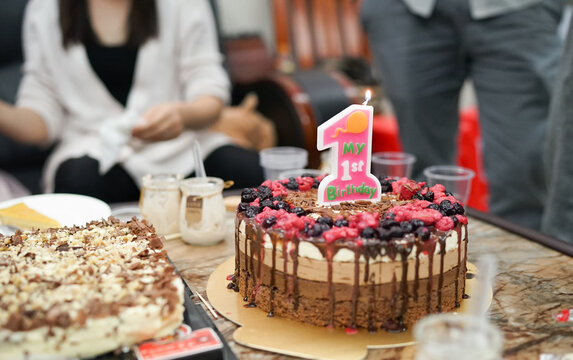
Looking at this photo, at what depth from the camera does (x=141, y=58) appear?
2232 millimetres

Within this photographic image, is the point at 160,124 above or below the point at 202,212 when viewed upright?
above

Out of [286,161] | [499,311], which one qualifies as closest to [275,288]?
[499,311]

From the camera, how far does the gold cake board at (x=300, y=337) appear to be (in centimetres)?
90

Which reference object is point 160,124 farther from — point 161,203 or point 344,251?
point 344,251

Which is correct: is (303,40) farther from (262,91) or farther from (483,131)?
(483,131)

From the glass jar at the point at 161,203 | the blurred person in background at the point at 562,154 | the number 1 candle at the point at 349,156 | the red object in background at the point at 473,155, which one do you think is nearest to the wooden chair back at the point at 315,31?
the red object in background at the point at 473,155

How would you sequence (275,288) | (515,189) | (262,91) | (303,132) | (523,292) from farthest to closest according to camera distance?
(262,91), (303,132), (515,189), (523,292), (275,288)

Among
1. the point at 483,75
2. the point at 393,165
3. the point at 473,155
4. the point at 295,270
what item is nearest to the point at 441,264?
the point at 295,270

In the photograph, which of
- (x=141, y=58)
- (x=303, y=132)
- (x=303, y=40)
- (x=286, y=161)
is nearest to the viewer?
(x=286, y=161)

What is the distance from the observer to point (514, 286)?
117 centimetres

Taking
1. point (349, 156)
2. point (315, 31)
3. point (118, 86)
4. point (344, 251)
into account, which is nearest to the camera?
point (344, 251)

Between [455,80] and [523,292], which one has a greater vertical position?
[455,80]

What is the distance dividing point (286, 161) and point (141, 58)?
0.90 m

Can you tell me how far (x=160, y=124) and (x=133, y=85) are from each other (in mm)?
425
